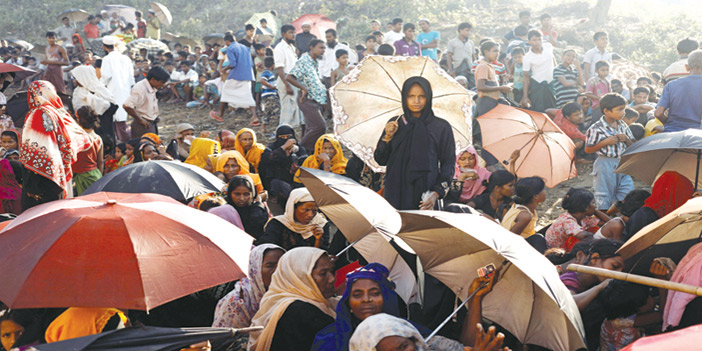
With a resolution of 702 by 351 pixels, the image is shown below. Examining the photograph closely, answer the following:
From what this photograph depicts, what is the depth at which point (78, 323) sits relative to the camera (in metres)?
2.88

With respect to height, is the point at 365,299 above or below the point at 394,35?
below

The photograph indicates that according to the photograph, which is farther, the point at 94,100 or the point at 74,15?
the point at 74,15

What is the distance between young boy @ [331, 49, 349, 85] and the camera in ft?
34.0

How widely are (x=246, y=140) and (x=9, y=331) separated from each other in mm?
4599

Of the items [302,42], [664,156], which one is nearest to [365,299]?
[664,156]

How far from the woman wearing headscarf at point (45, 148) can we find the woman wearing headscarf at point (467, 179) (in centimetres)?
381

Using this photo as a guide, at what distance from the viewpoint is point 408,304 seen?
4227mm

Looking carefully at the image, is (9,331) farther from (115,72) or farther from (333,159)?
(115,72)

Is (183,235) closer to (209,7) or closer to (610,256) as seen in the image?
(610,256)

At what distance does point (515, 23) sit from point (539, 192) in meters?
14.5

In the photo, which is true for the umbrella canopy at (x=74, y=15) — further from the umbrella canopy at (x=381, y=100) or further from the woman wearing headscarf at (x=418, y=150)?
the woman wearing headscarf at (x=418, y=150)

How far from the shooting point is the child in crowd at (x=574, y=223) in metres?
5.22

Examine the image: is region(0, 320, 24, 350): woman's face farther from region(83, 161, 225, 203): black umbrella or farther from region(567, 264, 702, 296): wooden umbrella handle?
region(567, 264, 702, 296): wooden umbrella handle

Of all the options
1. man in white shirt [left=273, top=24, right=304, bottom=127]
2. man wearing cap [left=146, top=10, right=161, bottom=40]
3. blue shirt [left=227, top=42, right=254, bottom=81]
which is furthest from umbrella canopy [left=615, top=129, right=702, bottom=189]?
man wearing cap [left=146, top=10, right=161, bottom=40]
